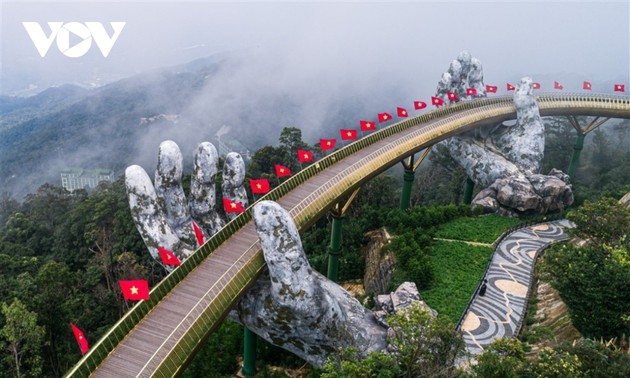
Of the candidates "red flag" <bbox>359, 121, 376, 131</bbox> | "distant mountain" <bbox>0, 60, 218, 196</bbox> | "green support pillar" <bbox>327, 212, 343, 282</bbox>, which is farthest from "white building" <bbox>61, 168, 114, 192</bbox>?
"green support pillar" <bbox>327, 212, 343, 282</bbox>

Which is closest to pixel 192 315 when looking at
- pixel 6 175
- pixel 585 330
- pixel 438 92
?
pixel 585 330

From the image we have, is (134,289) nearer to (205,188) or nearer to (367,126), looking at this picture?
(205,188)

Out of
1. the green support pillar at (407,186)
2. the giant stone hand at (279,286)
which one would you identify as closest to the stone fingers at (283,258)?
the giant stone hand at (279,286)

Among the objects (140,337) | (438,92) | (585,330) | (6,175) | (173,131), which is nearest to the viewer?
(140,337)

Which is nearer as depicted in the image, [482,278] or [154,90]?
[482,278]

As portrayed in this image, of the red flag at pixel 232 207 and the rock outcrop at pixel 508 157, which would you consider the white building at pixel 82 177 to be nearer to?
the rock outcrop at pixel 508 157

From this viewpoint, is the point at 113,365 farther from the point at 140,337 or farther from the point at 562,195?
the point at 562,195

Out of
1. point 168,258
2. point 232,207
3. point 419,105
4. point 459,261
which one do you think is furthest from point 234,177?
point 419,105
